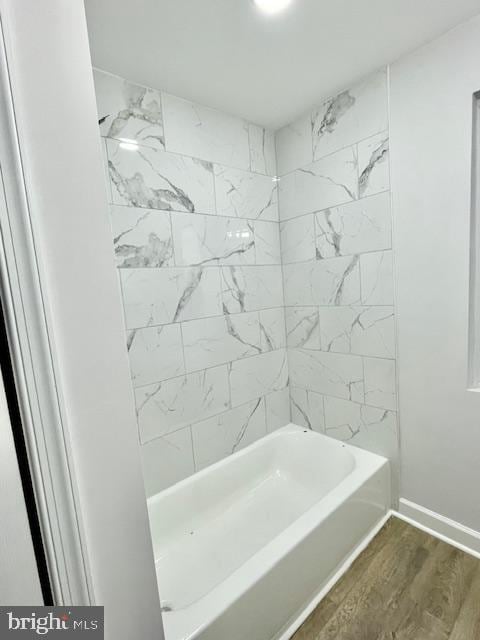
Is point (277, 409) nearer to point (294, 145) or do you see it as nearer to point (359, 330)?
point (359, 330)

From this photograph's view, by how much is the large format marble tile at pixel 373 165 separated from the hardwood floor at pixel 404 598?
6.53 feet

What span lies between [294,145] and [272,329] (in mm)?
1290

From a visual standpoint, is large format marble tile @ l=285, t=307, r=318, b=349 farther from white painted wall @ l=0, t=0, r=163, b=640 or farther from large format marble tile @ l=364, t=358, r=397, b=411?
white painted wall @ l=0, t=0, r=163, b=640

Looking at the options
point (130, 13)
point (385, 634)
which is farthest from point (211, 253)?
point (385, 634)

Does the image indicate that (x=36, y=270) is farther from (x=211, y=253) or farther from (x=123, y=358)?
(x=211, y=253)

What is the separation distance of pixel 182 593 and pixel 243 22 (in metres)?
2.57

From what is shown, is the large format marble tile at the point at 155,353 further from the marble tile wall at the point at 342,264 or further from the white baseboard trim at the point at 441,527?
the white baseboard trim at the point at 441,527

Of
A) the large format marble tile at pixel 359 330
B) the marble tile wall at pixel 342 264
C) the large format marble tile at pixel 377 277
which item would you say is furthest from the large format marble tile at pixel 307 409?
the large format marble tile at pixel 377 277

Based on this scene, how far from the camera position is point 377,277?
1.82 meters

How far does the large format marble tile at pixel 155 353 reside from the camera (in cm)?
164

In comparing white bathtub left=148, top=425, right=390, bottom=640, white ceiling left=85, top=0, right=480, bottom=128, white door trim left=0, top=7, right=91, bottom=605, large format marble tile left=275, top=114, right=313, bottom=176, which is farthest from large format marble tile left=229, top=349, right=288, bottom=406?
white ceiling left=85, top=0, right=480, bottom=128

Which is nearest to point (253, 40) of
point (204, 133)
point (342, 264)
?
point (204, 133)

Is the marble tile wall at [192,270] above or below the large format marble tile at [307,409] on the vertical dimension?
above

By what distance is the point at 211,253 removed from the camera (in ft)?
6.30
